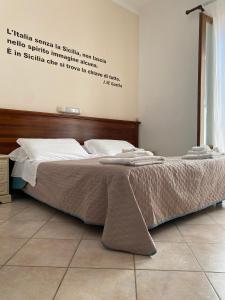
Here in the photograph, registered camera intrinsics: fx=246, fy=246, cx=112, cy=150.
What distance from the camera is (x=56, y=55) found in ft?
10.2

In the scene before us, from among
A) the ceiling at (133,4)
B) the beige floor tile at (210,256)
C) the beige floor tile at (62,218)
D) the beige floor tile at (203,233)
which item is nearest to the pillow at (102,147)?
the beige floor tile at (62,218)

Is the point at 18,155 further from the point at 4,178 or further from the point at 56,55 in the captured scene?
the point at 56,55

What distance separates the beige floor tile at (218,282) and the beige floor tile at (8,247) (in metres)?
1.04

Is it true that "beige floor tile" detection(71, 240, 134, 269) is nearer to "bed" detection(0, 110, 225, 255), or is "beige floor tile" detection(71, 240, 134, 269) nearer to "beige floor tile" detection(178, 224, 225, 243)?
"bed" detection(0, 110, 225, 255)

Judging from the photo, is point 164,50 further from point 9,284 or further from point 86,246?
point 9,284

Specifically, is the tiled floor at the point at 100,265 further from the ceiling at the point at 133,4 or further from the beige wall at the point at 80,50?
the ceiling at the point at 133,4

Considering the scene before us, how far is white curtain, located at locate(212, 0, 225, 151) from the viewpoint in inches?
121

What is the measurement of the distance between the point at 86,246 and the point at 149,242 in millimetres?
392

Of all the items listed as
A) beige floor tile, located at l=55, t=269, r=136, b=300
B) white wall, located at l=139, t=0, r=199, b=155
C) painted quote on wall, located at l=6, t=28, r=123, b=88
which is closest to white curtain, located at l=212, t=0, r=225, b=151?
white wall, located at l=139, t=0, r=199, b=155

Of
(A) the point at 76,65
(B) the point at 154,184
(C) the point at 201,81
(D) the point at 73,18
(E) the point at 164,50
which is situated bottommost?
(B) the point at 154,184

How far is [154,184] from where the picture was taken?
63.3 inches

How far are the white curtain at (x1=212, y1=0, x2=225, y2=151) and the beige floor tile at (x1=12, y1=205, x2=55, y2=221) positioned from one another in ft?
7.16

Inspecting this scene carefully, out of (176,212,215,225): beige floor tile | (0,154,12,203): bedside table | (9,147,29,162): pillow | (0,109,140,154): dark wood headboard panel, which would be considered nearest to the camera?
(176,212,215,225): beige floor tile

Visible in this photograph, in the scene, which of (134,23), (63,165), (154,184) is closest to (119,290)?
(154,184)
